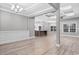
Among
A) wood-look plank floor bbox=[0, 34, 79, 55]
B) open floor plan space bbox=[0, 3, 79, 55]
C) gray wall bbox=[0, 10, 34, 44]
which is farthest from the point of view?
gray wall bbox=[0, 10, 34, 44]

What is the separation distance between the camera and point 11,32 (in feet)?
14.2

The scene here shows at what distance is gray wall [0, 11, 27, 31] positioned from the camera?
3914mm

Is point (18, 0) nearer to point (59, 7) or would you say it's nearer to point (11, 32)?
point (59, 7)

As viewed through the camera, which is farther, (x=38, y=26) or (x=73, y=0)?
(x=38, y=26)

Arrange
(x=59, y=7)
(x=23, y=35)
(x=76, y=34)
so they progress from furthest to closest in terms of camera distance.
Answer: (x=23, y=35)
(x=76, y=34)
(x=59, y=7)

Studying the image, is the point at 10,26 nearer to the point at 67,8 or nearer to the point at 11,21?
the point at 11,21

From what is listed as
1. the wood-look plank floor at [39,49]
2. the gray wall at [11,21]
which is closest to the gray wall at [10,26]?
the gray wall at [11,21]

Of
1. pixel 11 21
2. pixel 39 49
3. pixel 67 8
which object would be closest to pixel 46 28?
pixel 67 8

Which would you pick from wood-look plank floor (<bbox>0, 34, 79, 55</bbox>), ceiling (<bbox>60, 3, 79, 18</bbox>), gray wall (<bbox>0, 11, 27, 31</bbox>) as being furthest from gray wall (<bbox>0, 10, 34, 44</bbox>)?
ceiling (<bbox>60, 3, 79, 18</bbox>)

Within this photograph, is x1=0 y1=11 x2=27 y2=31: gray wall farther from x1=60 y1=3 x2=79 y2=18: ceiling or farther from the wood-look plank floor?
x1=60 y1=3 x2=79 y2=18: ceiling

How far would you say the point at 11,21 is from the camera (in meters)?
4.39

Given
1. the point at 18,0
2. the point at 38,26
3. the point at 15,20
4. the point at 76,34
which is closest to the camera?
the point at 18,0

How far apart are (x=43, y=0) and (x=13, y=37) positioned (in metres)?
2.93
